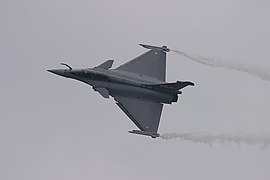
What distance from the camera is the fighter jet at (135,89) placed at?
82812mm

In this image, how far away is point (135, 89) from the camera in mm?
82875

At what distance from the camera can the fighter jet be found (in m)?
82.8

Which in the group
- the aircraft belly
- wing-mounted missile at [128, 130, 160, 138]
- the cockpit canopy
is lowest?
wing-mounted missile at [128, 130, 160, 138]

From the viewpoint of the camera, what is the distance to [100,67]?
3322 inches

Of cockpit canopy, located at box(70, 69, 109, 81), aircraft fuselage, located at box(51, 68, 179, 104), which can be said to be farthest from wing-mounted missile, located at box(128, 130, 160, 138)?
cockpit canopy, located at box(70, 69, 109, 81)

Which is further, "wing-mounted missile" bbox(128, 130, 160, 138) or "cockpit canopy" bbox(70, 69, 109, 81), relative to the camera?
"cockpit canopy" bbox(70, 69, 109, 81)

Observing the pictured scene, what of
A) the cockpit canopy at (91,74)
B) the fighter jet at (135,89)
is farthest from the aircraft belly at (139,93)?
the cockpit canopy at (91,74)

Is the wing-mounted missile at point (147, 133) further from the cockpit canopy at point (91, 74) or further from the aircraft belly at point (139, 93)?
the cockpit canopy at point (91, 74)

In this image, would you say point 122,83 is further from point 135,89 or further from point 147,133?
point 147,133

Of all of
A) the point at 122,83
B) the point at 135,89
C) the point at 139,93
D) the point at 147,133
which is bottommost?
the point at 147,133

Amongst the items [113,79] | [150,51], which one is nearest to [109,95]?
[113,79]

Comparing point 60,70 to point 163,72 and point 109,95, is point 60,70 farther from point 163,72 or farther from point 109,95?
point 163,72

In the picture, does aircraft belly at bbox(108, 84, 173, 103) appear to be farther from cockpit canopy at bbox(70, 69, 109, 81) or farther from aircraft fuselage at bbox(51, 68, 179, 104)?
cockpit canopy at bbox(70, 69, 109, 81)

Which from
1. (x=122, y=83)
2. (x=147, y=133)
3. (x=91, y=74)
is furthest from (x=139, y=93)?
(x=91, y=74)
